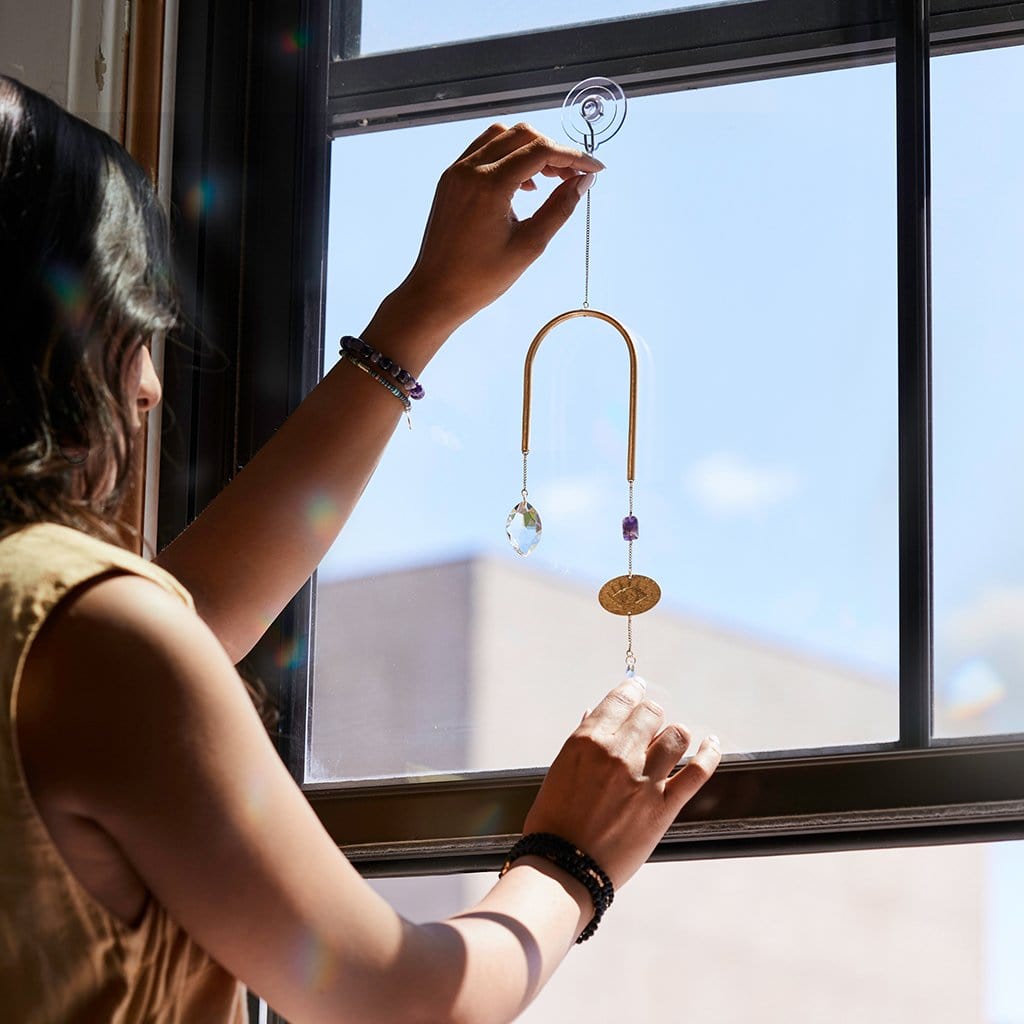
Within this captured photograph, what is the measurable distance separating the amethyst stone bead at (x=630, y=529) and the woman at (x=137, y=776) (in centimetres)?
20

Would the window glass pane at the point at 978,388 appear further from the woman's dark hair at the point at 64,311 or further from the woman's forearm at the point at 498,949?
the woman's dark hair at the point at 64,311

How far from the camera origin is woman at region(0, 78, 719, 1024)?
72 centimetres

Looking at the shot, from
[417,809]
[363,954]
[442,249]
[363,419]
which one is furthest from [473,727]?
[363,954]

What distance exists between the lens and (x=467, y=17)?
139cm

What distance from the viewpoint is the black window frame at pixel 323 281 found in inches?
45.8

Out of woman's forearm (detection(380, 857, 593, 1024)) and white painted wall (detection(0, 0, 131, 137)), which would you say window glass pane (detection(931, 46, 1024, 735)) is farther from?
white painted wall (detection(0, 0, 131, 137))

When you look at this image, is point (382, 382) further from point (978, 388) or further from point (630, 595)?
point (978, 388)

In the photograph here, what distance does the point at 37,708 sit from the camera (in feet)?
2.38

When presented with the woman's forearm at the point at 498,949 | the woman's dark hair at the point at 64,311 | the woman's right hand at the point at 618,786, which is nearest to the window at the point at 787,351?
the woman's right hand at the point at 618,786

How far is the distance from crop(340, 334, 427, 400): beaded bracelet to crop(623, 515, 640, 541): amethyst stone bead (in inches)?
8.1

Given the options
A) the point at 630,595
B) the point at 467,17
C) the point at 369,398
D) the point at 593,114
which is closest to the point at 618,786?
the point at 630,595

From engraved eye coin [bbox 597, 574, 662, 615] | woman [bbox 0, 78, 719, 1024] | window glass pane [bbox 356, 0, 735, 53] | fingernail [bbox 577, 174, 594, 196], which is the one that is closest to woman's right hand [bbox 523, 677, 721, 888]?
woman [bbox 0, 78, 719, 1024]

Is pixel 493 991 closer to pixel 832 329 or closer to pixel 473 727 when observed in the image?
pixel 473 727

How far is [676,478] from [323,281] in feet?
1.26
